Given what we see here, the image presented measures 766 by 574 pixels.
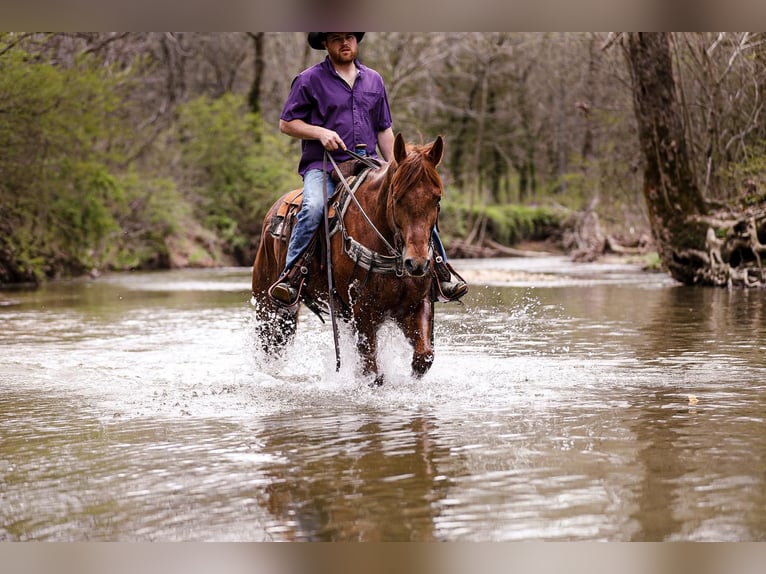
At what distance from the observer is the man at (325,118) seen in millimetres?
8367

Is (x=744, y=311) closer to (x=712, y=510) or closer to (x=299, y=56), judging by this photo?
(x=712, y=510)

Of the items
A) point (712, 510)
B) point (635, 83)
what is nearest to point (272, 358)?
point (712, 510)

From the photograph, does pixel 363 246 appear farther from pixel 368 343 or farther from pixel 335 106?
pixel 335 106

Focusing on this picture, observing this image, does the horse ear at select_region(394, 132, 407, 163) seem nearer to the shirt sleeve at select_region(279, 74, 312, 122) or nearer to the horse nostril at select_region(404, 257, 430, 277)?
the horse nostril at select_region(404, 257, 430, 277)

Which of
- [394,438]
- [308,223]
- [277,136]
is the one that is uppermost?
[277,136]

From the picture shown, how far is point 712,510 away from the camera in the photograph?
175 inches

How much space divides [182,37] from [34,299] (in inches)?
1101

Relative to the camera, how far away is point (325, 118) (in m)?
8.60

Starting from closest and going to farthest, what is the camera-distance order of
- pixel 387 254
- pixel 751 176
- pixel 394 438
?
pixel 394 438
pixel 387 254
pixel 751 176

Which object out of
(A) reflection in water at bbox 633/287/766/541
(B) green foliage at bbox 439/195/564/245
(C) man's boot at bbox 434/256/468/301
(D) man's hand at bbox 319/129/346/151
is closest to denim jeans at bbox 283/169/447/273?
(C) man's boot at bbox 434/256/468/301

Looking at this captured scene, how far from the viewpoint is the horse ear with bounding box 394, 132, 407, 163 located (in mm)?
7179

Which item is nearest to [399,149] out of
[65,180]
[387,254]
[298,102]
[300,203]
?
[387,254]

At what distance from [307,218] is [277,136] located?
3457cm

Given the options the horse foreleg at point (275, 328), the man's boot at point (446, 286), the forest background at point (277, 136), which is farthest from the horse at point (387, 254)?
the horse foreleg at point (275, 328)
